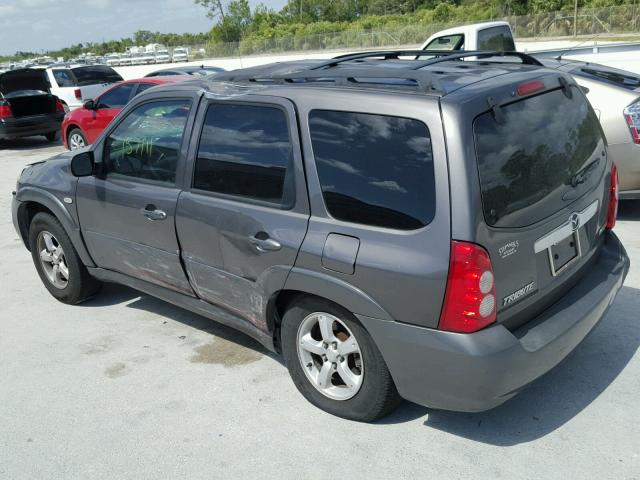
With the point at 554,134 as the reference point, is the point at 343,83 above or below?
above

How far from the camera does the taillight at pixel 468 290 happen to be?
297 centimetres

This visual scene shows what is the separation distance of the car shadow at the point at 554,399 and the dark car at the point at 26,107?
14287 mm

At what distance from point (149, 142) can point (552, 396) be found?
9.65ft

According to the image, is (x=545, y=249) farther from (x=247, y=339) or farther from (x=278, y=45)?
(x=278, y=45)

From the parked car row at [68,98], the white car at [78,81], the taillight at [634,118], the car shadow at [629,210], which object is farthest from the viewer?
the white car at [78,81]

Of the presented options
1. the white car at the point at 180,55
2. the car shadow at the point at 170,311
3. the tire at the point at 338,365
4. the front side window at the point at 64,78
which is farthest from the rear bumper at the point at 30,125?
the white car at the point at 180,55

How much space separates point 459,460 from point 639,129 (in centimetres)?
449

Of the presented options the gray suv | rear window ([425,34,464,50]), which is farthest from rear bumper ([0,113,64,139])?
the gray suv

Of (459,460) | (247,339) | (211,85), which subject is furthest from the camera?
(247,339)

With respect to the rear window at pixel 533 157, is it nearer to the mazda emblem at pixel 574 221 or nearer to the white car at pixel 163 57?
the mazda emblem at pixel 574 221

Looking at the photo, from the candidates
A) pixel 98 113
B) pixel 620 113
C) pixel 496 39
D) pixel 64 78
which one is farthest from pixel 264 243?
pixel 64 78

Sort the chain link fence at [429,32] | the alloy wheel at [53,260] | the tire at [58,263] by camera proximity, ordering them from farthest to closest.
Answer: the chain link fence at [429,32] < the alloy wheel at [53,260] < the tire at [58,263]

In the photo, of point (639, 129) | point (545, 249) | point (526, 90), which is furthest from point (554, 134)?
point (639, 129)

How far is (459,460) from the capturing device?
330cm
